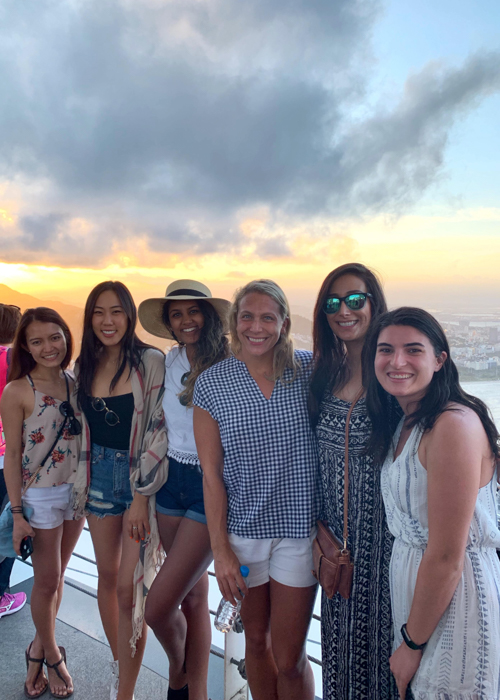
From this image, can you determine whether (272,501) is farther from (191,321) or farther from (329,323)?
(191,321)

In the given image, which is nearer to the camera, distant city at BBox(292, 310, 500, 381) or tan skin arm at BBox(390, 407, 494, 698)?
tan skin arm at BBox(390, 407, 494, 698)

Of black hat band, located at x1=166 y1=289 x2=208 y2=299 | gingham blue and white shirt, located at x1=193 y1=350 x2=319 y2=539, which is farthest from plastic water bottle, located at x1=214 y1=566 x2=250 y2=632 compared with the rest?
black hat band, located at x1=166 y1=289 x2=208 y2=299

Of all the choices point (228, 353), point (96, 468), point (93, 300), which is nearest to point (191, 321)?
point (228, 353)

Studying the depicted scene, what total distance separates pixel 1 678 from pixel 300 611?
56.3 inches

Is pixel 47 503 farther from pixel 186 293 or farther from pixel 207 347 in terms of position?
pixel 186 293

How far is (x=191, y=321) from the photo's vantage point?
166 centimetres

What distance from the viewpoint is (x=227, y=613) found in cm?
133

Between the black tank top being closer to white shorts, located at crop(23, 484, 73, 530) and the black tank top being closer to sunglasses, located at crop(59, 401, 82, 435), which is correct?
sunglasses, located at crop(59, 401, 82, 435)

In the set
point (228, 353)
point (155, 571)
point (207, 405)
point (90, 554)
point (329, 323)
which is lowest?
point (90, 554)

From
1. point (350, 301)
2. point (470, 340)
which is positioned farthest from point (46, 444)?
point (470, 340)

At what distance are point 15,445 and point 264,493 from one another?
1013mm

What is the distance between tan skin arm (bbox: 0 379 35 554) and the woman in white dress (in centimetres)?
135

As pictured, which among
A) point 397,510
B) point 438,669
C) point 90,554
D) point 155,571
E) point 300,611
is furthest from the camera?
point 90,554

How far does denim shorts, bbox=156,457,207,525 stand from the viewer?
4.98 ft
